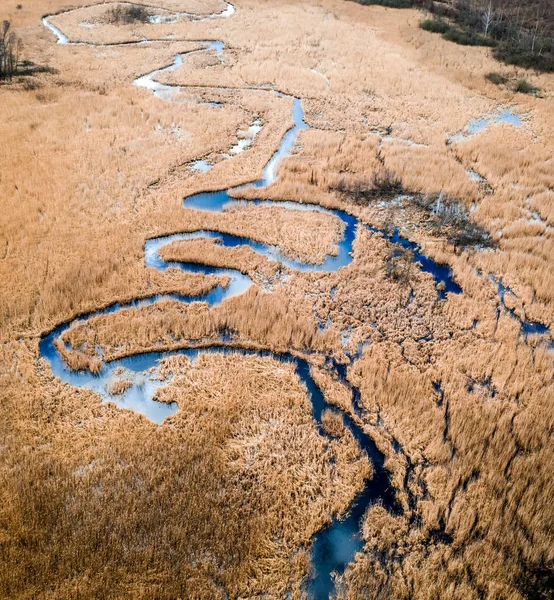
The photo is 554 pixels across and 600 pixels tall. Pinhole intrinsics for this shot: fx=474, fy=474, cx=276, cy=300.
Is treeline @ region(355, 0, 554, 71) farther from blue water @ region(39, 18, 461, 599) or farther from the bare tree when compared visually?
blue water @ region(39, 18, 461, 599)

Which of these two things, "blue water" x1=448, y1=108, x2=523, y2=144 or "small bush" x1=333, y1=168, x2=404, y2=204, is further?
"blue water" x1=448, y1=108, x2=523, y2=144

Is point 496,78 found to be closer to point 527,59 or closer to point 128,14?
point 527,59

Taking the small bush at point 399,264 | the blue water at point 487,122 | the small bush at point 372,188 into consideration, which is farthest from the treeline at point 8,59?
the small bush at point 399,264

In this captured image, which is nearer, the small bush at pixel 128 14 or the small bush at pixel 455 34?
the small bush at pixel 455 34

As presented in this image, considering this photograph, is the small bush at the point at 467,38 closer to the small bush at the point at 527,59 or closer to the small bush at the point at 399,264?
the small bush at the point at 527,59

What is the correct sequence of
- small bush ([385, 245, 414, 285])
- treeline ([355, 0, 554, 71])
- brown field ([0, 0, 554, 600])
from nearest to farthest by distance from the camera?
brown field ([0, 0, 554, 600]) → small bush ([385, 245, 414, 285]) → treeline ([355, 0, 554, 71])

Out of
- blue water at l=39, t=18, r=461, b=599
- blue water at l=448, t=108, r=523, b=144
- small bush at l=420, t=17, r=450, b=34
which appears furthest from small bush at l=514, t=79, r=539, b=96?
blue water at l=39, t=18, r=461, b=599

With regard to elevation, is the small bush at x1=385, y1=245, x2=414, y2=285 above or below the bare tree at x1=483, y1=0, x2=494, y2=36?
below

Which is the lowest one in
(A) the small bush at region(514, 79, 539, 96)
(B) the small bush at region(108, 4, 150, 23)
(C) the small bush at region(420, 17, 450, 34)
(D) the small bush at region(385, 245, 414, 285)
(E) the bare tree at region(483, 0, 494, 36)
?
(D) the small bush at region(385, 245, 414, 285)
